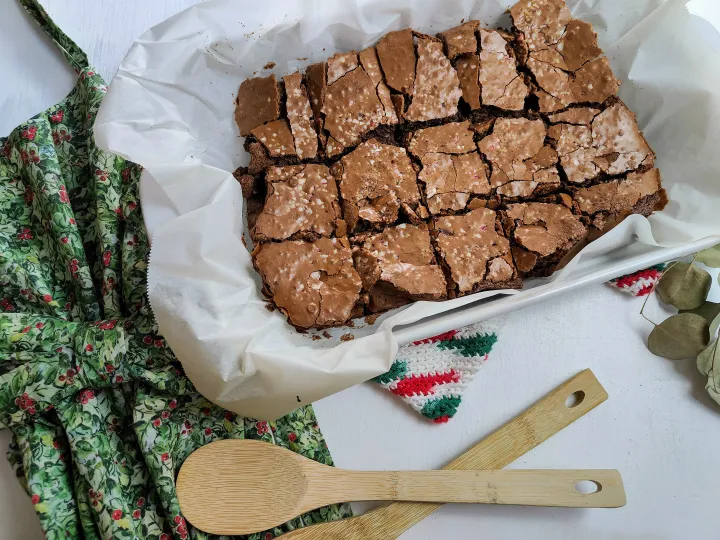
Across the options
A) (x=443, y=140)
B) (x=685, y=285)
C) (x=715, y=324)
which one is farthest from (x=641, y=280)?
(x=443, y=140)

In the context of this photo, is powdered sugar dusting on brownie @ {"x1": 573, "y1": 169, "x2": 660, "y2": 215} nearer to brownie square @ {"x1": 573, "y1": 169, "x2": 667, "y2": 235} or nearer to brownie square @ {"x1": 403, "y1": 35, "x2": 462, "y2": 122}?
brownie square @ {"x1": 573, "y1": 169, "x2": 667, "y2": 235}

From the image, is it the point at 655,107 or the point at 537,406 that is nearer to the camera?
the point at 537,406

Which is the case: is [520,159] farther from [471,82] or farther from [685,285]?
[685,285]

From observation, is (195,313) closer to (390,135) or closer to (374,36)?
(390,135)

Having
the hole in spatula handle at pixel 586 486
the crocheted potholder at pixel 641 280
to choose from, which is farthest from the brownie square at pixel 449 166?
the hole in spatula handle at pixel 586 486

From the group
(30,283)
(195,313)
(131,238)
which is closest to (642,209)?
(195,313)

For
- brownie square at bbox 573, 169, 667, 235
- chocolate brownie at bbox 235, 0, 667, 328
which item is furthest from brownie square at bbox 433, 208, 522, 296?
brownie square at bbox 573, 169, 667, 235
